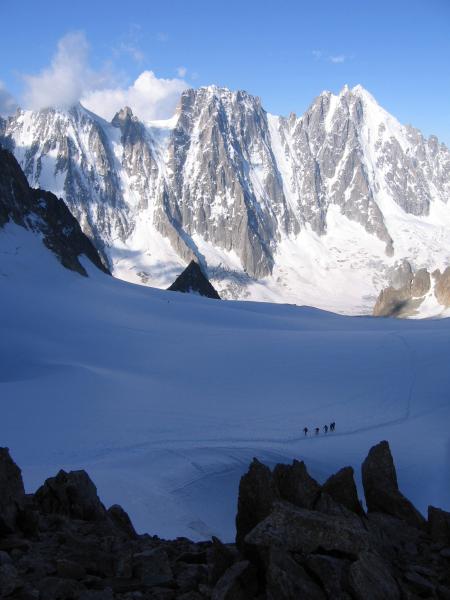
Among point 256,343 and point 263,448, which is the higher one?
point 256,343

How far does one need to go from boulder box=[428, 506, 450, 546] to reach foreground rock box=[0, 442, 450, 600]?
0.01 m

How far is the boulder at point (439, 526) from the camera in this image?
7.71 meters

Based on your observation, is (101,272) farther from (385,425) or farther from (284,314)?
(385,425)

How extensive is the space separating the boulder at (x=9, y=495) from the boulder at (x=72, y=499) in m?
0.94

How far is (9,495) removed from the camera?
8680 millimetres

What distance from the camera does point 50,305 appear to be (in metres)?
52.6

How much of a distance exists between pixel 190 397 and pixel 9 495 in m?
25.4

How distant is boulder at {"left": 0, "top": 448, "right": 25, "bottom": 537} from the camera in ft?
26.8

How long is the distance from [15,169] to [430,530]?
7809 cm

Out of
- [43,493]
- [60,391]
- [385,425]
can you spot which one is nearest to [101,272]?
[60,391]

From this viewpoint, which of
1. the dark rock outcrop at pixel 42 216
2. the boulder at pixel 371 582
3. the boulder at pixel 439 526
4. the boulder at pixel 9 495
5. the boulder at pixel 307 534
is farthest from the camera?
the dark rock outcrop at pixel 42 216

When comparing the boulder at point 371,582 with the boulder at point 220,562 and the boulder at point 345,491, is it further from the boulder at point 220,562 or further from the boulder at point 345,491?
the boulder at point 345,491

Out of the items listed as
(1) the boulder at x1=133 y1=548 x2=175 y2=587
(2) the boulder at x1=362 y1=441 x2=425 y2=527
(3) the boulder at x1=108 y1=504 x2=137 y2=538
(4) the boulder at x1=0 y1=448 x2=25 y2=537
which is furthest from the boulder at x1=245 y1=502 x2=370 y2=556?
(3) the boulder at x1=108 y1=504 x2=137 y2=538

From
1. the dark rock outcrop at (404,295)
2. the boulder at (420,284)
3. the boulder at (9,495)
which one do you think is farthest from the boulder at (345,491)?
the boulder at (420,284)
